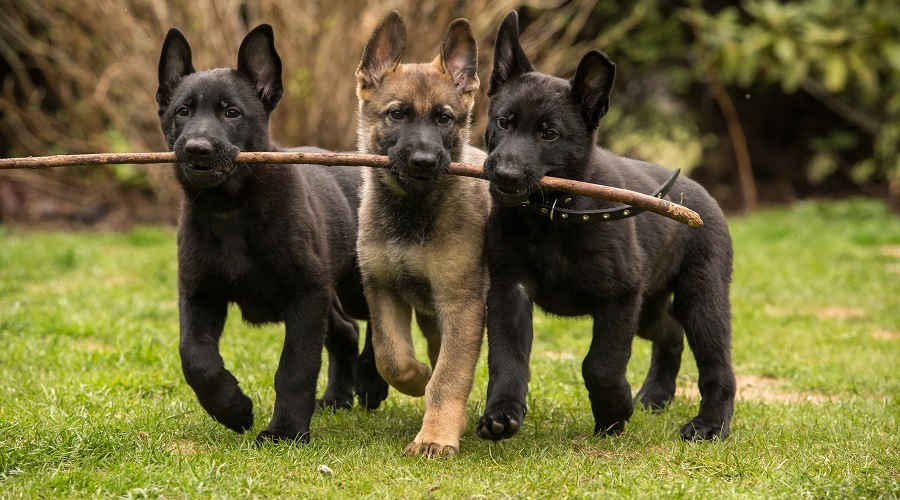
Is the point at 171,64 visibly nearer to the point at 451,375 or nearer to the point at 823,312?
the point at 451,375

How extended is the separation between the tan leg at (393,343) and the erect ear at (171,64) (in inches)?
52.0

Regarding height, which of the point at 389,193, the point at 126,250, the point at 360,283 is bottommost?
the point at 126,250

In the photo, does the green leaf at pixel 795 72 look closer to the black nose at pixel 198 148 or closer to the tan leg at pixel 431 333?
the tan leg at pixel 431 333

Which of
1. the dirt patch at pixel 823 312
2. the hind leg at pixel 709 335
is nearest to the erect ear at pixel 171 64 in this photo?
the hind leg at pixel 709 335

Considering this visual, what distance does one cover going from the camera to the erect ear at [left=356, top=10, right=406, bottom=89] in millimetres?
5480

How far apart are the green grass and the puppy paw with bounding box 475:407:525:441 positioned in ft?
0.42

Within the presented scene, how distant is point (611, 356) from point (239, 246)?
177cm

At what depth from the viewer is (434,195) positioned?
5.21 m

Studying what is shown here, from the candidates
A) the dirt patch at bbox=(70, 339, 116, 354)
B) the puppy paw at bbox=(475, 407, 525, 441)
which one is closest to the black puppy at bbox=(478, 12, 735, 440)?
the puppy paw at bbox=(475, 407, 525, 441)

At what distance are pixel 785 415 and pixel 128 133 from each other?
9.15 metres

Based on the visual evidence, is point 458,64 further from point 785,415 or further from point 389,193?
point 785,415

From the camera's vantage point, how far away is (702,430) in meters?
5.34

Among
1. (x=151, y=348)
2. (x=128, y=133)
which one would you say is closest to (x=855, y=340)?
(x=151, y=348)

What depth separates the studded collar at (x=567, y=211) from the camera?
15.9ft
